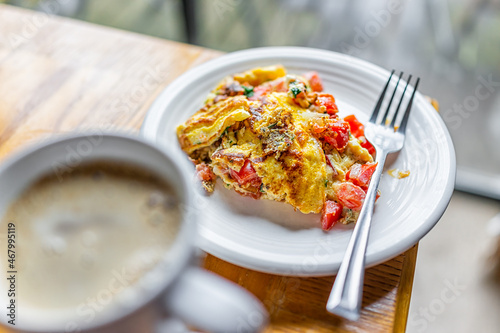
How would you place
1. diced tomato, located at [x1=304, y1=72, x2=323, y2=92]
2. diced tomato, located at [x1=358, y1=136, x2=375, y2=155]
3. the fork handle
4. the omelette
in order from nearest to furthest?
1. the fork handle
2. the omelette
3. diced tomato, located at [x1=358, y1=136, x2=375, y2=155]
4. diced tomato, located at [x1=304, y1=72, x2=323, y2=92]

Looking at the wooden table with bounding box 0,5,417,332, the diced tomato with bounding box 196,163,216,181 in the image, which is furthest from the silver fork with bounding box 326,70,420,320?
the diced tomato with bounding box 196,163,216,181

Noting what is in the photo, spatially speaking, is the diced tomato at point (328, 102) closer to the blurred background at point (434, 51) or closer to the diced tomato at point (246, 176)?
the diced tomato at point (246, 176)

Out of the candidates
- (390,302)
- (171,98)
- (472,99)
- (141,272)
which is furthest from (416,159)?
(472,99)

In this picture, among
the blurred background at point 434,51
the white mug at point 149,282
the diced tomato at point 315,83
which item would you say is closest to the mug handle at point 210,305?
the white mug at point 149,282

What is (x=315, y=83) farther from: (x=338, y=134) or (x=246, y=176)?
(x=246, y=176)

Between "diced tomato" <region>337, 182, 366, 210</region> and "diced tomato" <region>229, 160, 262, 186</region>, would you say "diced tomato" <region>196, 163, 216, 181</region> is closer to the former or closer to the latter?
"diced tomato" <region>229, 160, 262, 186</region>

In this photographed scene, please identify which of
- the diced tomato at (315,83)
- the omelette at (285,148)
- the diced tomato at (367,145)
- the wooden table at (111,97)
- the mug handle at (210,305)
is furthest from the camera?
the diced tomato at (315,83)

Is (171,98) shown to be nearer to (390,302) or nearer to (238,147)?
(238,147)
